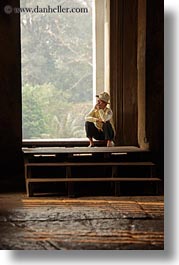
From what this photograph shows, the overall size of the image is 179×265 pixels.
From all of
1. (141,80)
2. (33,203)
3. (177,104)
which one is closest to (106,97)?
(141,80)

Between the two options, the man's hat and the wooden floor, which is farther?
the man's hat

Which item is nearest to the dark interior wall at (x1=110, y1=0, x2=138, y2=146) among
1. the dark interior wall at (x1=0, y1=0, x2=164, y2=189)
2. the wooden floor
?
the dark interior wall at (x1=0, y1=0, x2=164, y2=189)

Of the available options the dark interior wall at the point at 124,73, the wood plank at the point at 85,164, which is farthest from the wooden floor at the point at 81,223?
the dark interior wall at the point at 124,73

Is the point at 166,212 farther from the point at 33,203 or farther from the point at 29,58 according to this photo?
the point at 29,58

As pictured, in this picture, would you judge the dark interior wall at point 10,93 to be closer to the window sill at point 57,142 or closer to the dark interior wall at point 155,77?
the window sill at point 57,142

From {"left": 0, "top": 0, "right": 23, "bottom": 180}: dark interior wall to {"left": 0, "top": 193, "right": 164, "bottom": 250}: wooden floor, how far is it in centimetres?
11

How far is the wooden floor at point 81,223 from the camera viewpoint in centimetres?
174

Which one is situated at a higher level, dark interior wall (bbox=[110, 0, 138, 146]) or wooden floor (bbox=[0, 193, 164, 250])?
dark interior wall (bbox=[110, 0, 138, 146])

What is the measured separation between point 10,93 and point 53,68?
0.50 ft

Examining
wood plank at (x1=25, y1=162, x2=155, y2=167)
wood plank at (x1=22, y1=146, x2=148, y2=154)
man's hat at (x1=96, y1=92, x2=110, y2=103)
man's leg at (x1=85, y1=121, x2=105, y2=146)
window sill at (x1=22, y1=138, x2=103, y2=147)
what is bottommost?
wood plank at (x1=25, y1=162, x2=155, y2=167)

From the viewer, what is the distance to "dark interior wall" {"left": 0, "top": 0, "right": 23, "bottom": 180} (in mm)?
1776

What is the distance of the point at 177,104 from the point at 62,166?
0.44 metres

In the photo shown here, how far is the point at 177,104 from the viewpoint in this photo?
1747 millimetres

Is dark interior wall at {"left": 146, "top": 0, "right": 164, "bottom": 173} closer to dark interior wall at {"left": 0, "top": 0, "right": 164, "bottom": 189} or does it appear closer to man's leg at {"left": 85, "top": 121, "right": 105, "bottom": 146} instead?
dark interior wall at {"left": 0, "top": 0, "right": 164, "bottom": 189}
